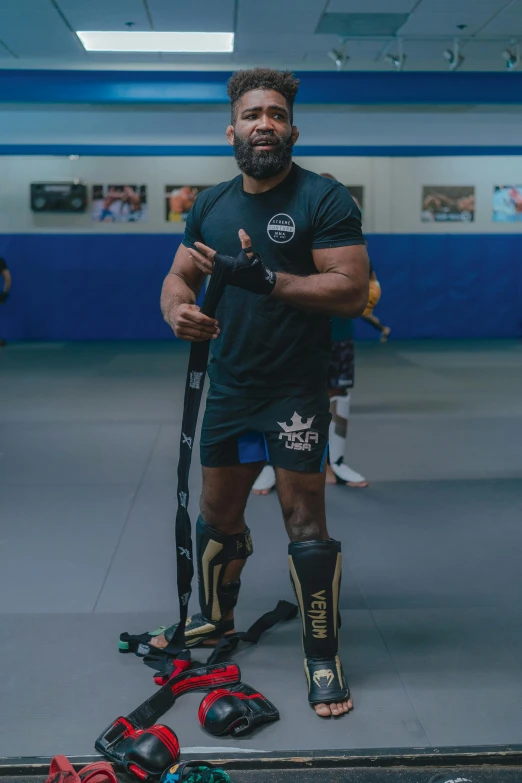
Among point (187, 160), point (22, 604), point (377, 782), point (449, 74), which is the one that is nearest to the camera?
point (377, 782)

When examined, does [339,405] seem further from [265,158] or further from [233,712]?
[233,712]

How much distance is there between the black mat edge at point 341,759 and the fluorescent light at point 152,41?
8.06 m

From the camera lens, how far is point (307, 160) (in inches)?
490

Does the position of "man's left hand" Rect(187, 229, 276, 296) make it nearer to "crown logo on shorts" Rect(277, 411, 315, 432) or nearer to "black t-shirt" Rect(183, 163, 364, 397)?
"black t-shirt" Rect(183, 163, 364, 397)

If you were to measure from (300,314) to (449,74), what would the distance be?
178 inches

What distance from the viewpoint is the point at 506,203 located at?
41.7 ft

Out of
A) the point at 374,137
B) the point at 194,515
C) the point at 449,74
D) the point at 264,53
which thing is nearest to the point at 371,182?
the point at 374,137

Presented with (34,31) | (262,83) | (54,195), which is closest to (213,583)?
(262,83)

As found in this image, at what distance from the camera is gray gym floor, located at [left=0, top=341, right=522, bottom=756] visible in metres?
2.07

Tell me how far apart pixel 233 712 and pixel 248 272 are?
111cm

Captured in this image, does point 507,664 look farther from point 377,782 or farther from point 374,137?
point 374,137

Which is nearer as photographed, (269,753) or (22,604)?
(269,753)

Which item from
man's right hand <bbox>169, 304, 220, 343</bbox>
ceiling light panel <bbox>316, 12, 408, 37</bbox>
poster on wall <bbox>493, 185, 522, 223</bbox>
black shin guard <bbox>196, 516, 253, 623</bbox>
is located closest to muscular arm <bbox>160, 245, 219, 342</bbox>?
man's right hand <bbox>169, 304, 220, 343</bbox>

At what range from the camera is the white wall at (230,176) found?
481 inches
